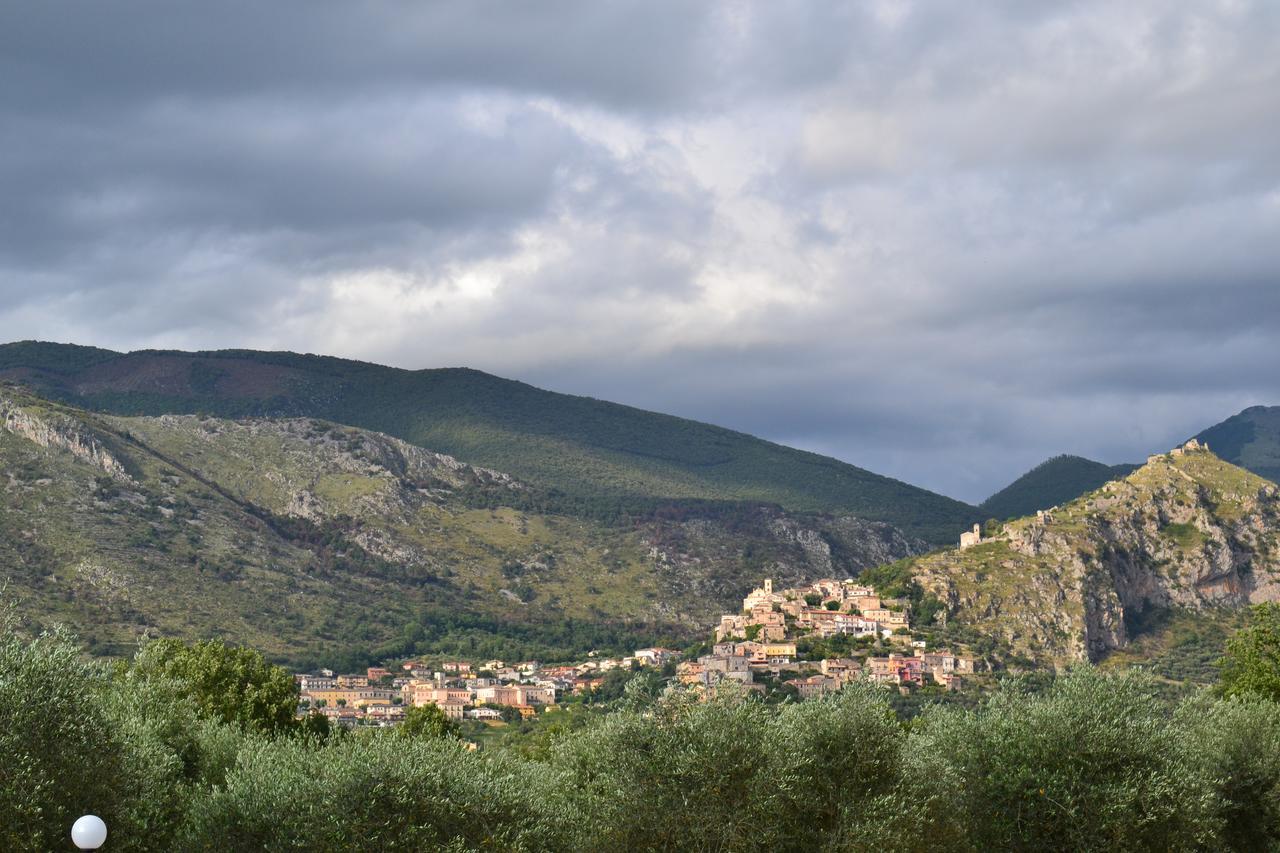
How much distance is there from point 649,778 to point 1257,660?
53.9m

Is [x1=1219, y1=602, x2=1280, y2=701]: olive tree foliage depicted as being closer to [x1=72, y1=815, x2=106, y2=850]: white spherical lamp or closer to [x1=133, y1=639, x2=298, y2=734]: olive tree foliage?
[x1=133, y1=639, x2=298, y2=734]: olive tree foliage

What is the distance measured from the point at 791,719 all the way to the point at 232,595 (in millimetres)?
160652

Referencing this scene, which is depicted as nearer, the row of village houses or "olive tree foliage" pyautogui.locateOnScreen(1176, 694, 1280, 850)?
"olive tree foliage" pyautogui.locateOnScreen(1176, 694, 1280, 850)

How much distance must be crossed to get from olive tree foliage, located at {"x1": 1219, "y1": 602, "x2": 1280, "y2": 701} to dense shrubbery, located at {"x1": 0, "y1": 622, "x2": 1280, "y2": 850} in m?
30.3

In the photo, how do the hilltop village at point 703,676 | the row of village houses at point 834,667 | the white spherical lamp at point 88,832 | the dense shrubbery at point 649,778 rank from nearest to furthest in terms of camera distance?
the white spherical lamp at point 88,832, the dense shrubbery at point 649,778, the hilltop village at point 703,676, the row of village houses at point 834,667

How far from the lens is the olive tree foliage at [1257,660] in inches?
3110

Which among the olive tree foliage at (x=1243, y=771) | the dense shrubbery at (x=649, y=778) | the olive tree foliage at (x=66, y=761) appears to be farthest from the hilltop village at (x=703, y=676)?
the olive tree foliage at (x=66, y=761)

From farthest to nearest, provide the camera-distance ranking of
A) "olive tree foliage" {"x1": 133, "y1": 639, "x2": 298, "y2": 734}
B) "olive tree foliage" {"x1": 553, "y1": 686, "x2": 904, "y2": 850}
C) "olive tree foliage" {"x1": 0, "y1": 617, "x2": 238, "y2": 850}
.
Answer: "olive tree foliage" {"x1": 133, "y1": 639, "x2": 298, "y2": 734} < "olive tree foliage" {"x1": 553, "y1": 686, "x2": 904, "y2": 850} < "olive tree foliage" {"x1": 0, "y1": 617, "x2": 238, "y2": 850}

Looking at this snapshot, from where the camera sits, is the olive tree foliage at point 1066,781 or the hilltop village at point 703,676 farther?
the hilltop village at point 703,676

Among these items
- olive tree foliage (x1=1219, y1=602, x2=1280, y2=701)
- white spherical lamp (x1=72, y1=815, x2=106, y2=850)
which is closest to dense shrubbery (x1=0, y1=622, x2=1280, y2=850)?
white spherical lamp (x1=72, y1=815, x2=106, y2=850)

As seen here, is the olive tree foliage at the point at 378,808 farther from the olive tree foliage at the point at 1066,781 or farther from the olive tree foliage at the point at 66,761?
the olive tree foliage at the point at 1066,781

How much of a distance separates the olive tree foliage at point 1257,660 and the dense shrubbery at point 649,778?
30.3 metres

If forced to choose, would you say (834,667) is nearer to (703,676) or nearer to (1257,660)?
(703,676)

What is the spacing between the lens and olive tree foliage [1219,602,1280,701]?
259 feet
